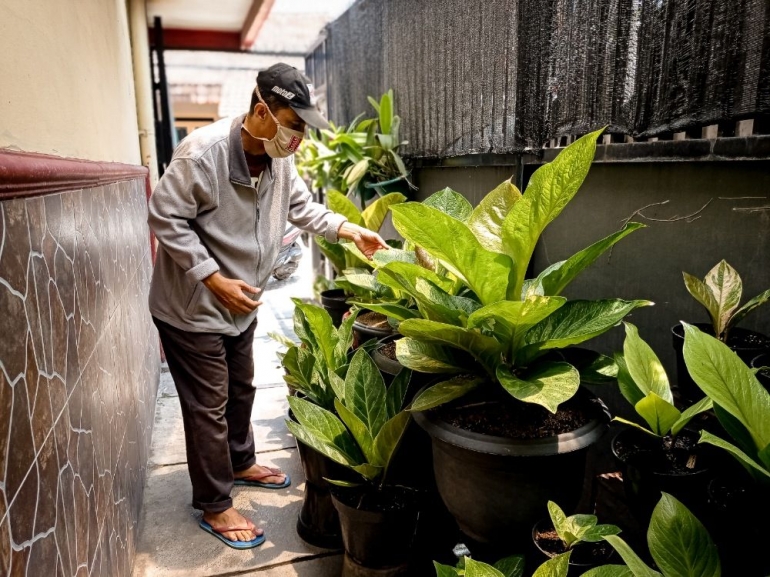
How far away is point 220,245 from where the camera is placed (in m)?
1.97

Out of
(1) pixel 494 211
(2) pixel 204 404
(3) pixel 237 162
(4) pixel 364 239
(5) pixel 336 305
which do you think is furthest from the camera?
(5) pixel 336 305

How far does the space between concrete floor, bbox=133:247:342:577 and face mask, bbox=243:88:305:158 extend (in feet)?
2.20

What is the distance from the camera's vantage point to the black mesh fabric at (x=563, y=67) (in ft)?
4.31

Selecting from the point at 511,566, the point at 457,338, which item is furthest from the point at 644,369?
the point at 511,566

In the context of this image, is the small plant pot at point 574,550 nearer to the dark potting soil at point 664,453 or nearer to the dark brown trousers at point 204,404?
the dark potting soil at point 664,453

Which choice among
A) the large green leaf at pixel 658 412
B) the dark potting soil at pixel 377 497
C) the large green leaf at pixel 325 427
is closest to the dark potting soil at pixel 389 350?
the large green leaf at pixel 325 427

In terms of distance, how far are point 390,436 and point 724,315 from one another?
33.5 inches

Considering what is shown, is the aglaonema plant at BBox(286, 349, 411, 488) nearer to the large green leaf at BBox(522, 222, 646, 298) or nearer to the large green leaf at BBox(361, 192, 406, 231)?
the large green leaf at BBox(522, 222, 646, 298)

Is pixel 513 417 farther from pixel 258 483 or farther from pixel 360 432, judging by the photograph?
pixel 258 483

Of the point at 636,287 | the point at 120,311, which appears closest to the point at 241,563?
the point at 120,311

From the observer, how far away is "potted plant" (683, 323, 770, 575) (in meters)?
0.90

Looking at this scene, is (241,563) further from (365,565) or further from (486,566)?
(486,566)

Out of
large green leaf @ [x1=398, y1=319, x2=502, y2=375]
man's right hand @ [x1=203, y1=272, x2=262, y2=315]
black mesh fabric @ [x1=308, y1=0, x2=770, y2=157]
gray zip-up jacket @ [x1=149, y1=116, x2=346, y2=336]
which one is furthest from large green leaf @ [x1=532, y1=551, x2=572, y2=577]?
gray zip-up jacket @ [x1=149, y1=116, x2=346, y2=336]

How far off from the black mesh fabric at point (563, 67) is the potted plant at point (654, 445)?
64 centimetres
